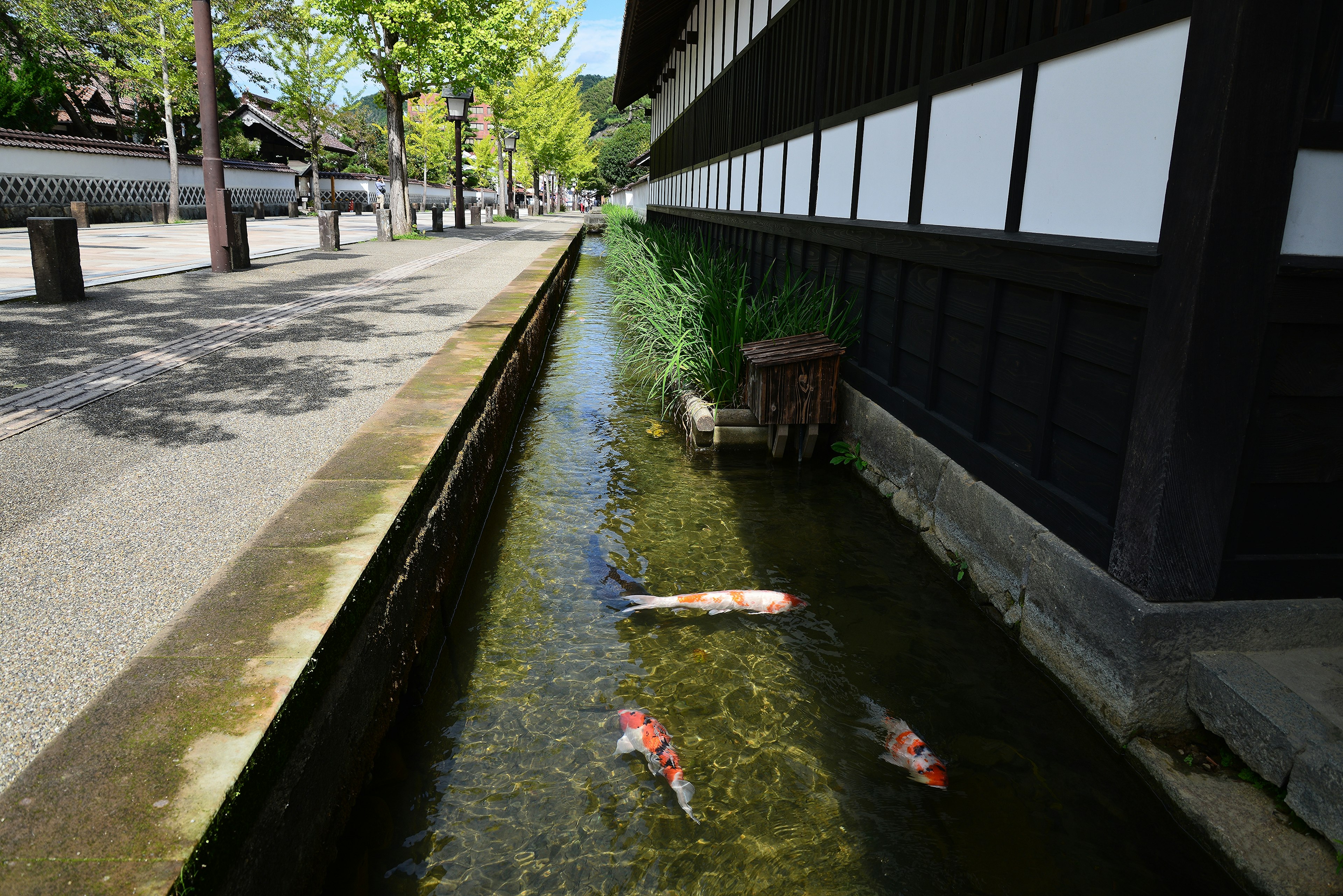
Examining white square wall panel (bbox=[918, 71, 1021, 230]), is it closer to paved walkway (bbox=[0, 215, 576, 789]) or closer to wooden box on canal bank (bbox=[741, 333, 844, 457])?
wooden box on canal bank (bbox=[741, 333, 844, 457])

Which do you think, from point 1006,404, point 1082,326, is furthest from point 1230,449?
point 1006,404

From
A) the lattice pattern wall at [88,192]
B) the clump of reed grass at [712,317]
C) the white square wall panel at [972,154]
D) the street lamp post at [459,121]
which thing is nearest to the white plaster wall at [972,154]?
the white square wall panel at [972,154]

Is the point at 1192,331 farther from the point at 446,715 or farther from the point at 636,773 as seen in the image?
the point at 446,715

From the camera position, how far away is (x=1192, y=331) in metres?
2.15

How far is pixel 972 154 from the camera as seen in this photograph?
11.9ft

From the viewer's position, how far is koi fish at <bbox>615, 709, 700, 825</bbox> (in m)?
2.33

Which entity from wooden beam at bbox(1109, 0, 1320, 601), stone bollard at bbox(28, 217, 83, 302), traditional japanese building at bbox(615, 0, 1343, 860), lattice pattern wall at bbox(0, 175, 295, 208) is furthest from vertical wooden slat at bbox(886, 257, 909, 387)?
lattice pattern wall at bbox(0, 175, 295, 208)

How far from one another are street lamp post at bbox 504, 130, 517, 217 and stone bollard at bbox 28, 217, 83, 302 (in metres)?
26.6

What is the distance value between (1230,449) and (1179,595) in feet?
1.35

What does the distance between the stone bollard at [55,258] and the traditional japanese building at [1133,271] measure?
22.7 ft

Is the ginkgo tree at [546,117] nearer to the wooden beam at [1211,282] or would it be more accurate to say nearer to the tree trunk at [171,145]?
the tree trunk at [171,145]

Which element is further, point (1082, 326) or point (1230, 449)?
point (1082, 326)

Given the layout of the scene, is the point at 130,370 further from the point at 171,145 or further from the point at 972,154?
the point at 171,145

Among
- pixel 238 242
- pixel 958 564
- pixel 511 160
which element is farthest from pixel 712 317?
pixel 511 160
